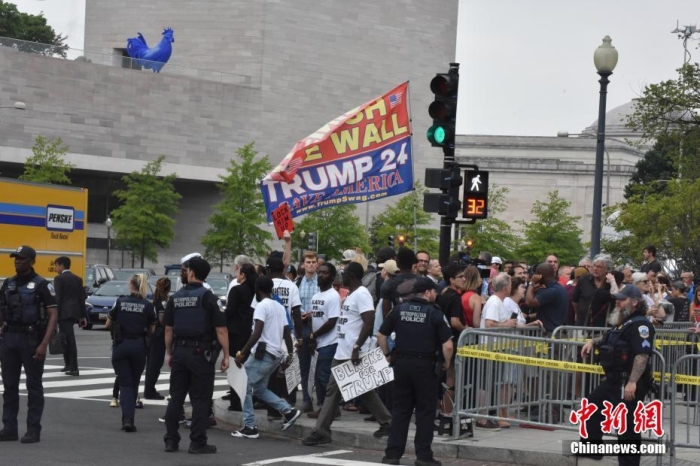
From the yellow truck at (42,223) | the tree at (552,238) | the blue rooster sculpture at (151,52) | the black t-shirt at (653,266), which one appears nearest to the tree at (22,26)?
the blue rooster sculpture at (151,52)

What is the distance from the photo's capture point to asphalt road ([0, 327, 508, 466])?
458 inches

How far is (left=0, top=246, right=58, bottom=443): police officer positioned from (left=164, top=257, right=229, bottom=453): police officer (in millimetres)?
1355

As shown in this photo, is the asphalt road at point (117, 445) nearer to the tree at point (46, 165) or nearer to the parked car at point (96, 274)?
the parked car at point (96, 274)

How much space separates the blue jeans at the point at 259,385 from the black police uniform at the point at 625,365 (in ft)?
13.1

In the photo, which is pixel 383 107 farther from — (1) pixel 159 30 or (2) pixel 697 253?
(1) pixel 159 30

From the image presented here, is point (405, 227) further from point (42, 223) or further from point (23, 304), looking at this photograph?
point (23, 304)

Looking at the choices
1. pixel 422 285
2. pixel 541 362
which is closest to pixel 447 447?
pixel 541 362

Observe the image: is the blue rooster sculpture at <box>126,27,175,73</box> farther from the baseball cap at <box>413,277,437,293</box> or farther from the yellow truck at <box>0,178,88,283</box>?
the baseball cap at <box>413,277,437,293</box>

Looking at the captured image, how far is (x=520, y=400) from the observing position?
1312 centimetres

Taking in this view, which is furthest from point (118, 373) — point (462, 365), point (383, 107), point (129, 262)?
point (129, 262)

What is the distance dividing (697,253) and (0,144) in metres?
40.2

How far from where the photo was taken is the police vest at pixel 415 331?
11.3 m

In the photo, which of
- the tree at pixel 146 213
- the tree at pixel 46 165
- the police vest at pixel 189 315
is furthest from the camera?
the tree at pixel 146 213

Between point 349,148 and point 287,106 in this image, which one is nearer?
point 349,148
